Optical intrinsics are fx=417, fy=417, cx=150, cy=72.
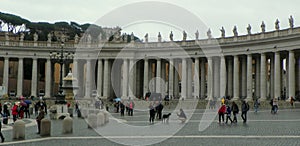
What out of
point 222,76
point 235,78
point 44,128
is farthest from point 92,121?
point 222,76

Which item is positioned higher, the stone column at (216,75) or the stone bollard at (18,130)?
the stone column at (216,75)

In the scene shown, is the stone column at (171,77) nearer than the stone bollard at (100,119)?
No

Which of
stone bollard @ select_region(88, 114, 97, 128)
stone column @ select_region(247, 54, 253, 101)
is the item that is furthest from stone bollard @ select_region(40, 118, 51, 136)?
stone column @ select_region(247, 54, 253, 101)

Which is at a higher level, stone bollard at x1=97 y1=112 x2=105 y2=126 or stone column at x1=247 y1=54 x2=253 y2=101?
stone column at x1=247 y1=54 x2=253 y2=101

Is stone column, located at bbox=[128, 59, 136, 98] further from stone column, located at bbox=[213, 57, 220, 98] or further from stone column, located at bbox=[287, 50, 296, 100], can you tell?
stone column, located at bbox=[287, 50, 296, 100]

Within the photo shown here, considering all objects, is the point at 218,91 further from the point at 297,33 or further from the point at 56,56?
the point at 56,56

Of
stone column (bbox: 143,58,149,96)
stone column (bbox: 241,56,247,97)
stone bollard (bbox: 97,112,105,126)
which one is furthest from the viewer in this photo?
stone column (bbox: 143,58,149,96)

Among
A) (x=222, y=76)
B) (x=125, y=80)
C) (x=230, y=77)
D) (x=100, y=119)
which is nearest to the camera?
(x=100, y=119)

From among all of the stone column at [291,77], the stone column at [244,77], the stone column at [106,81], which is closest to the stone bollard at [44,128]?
Answer: the stone column at [291,77]

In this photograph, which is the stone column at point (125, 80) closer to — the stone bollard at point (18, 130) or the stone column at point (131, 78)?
the stone column at point (131, 78)

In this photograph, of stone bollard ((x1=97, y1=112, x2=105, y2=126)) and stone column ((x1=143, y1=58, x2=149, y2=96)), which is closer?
stone bollard ((x1=97, y1=112, x2=105, y2=126))

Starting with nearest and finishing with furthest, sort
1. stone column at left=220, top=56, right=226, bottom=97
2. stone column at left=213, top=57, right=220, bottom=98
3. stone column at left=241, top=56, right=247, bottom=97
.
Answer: stone column at left=220, top=56, right=226, bottom=97
stone column at left=241, top=56, right=247, bottom=97
stone column at left=213, top=57, right=220, bottom=98

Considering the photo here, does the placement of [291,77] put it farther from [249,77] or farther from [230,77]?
[230,77]

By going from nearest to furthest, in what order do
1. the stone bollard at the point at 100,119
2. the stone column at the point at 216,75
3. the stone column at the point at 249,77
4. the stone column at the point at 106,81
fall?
the stone bollard at the point at 100,119 < the stone column at the point at 249,77 < the stone column at the point at 216,75 < the stone column at the point at 106,81
